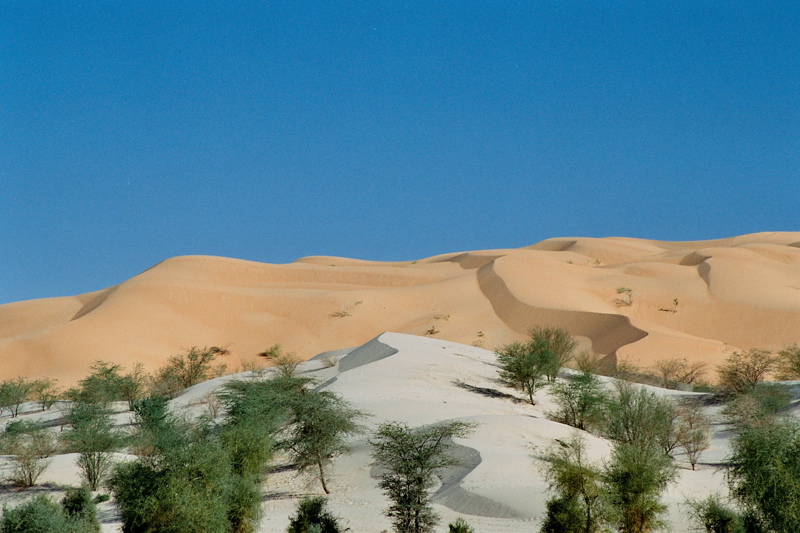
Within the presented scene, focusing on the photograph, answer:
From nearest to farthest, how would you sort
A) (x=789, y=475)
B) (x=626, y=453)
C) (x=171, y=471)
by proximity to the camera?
(x=789, y=475) → (x=171, y=471) → (x=626, y=453)

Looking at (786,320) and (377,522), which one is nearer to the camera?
(377,522)

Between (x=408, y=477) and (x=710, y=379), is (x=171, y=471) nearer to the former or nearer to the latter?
(x=408, y=477)

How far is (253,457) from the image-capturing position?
1850 centimetres

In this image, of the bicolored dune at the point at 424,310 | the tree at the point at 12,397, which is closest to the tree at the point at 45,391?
the tree at the point at 12,397

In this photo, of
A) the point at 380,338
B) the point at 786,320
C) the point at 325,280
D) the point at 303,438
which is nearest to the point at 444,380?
the point at 380,338

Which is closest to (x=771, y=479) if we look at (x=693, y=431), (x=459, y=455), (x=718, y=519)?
(x=718, y=519)

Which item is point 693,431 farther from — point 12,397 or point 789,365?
point 12,397

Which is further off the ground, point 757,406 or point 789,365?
point 789,365

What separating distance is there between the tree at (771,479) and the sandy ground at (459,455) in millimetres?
2962

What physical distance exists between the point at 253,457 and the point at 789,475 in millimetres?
12078

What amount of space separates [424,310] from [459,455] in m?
43.1

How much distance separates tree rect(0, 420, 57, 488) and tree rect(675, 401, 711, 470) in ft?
69.3

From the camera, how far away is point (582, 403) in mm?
28141

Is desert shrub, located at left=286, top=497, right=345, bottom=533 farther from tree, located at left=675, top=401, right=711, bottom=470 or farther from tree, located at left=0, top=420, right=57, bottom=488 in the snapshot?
tree, located at left=675, top=401, right=711, bottom=470
